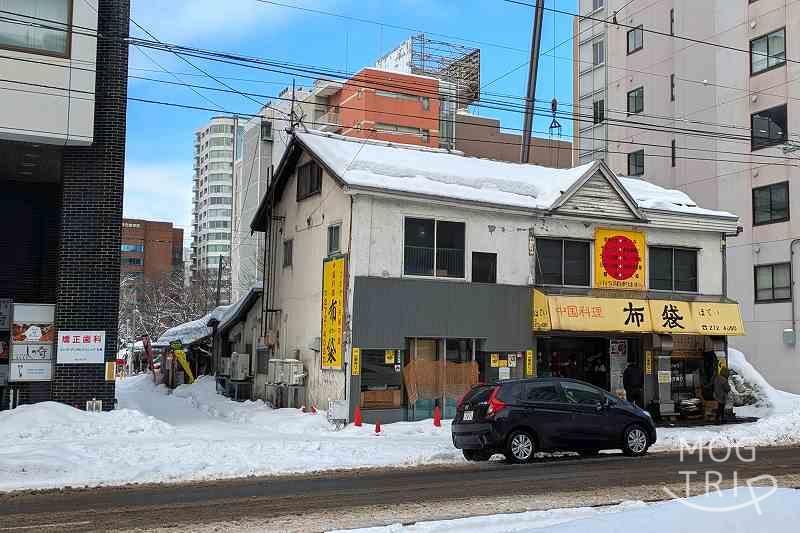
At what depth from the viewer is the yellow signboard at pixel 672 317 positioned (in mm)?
26891

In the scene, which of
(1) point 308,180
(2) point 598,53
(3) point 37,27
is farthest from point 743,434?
(2) point 598,53

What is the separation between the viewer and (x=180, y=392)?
3344 cm

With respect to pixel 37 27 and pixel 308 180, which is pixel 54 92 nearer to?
pixel 37 27

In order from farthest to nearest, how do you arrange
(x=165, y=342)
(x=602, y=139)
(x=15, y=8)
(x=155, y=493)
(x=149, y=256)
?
1. (x=149, y=256)
2. (x=602, y=139)
3. (x=165, y=342)
4. (x=15, y=8)
5. (x=155, y=493)

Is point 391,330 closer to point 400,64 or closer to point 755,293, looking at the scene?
point 755,293

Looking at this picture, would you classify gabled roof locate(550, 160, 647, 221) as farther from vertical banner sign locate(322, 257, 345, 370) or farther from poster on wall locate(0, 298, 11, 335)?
poster on wall locate(0, 298, 11, 335)

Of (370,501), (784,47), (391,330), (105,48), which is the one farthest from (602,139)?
(370,501)

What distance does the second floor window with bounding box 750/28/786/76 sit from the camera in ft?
128

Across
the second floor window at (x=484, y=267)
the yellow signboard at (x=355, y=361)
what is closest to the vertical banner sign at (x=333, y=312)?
Result: the yellow signboard at (x=355, y=361)

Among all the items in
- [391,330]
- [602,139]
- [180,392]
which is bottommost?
[180,392]

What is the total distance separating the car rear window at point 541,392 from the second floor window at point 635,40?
123 feet

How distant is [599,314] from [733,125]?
67.7 feet

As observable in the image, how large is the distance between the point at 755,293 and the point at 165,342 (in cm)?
2895

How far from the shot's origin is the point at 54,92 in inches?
792
